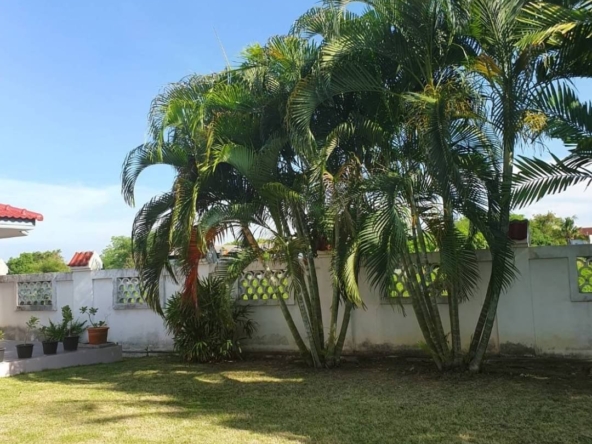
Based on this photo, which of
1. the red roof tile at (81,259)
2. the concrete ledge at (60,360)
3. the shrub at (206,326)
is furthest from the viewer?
the red roof tile at (81,259)

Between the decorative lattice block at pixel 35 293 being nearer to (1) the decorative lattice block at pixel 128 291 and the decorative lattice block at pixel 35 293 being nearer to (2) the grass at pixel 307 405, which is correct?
(1) the decorative lattice block at pixel 128 291

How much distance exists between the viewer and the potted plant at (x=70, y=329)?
340 inches

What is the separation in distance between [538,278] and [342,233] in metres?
2.91

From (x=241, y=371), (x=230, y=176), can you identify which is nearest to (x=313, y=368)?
(x=241, y=371)

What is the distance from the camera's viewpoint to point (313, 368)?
283 inches

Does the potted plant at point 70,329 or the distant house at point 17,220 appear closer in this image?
the distant house at point 17,220

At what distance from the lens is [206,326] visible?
8.04 metres

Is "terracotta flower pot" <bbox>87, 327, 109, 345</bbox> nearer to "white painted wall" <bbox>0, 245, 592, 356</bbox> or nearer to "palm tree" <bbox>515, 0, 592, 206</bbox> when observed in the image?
"white painted wall" <bbox>0, 245, 592, 356</bbox>

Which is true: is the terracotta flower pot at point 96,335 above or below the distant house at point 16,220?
below

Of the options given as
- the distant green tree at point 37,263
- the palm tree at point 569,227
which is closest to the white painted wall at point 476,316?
the distant green tree at point 37,263

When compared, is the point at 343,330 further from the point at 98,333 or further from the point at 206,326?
the point at 98,333

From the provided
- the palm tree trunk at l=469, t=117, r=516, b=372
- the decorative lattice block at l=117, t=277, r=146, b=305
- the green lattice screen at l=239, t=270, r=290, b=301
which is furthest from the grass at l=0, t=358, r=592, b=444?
the decorative lattice block at l=117, t=277, r=146, b=305

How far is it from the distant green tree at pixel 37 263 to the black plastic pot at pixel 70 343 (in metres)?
21.8

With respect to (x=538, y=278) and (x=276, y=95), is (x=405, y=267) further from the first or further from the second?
(x=276, y=95)
